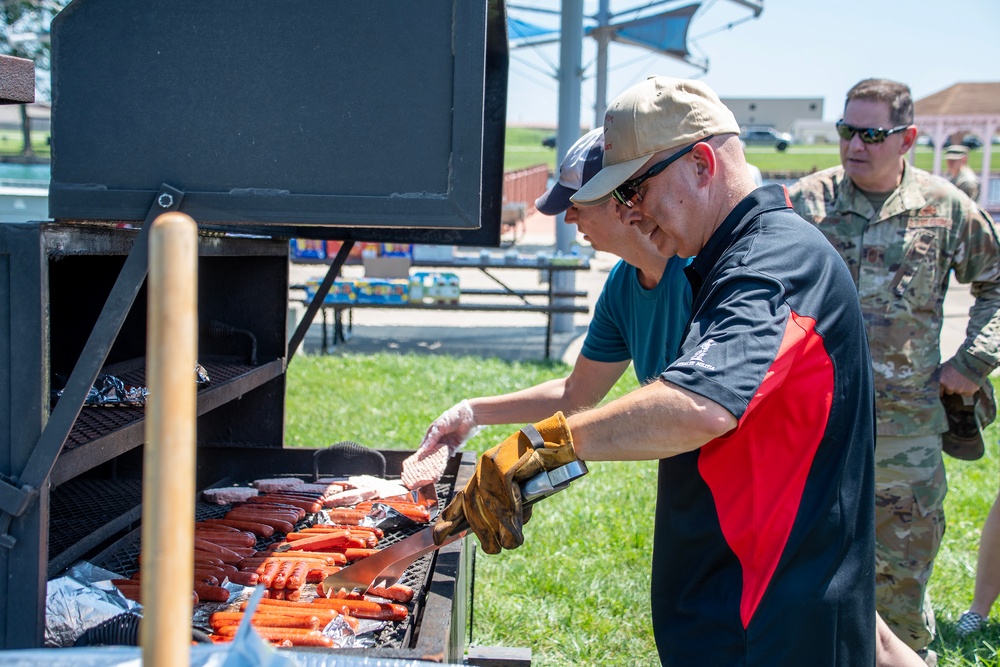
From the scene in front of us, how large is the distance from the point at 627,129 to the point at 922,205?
2641 millimetres

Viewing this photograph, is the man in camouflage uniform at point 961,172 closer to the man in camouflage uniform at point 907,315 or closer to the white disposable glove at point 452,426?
the man in camouflage uniform at point 907,315

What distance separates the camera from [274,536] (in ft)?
10.1

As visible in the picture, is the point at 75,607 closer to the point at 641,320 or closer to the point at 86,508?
the point at 86,508

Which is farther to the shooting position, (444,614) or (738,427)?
(444,614)

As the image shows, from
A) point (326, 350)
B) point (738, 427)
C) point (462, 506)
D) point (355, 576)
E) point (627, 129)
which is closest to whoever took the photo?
point (738, 427)

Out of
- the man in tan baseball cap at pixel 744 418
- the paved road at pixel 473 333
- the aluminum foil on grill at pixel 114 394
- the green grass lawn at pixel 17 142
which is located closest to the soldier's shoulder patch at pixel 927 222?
the man in tan baseball cap at pixel 744 418

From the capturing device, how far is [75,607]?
215 centimetres

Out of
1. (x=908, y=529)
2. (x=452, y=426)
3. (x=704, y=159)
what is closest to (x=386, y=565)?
(x=452, y=426)

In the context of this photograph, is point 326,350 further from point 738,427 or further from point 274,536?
point 738,427

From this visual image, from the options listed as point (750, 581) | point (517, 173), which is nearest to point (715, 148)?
point (750, 581)

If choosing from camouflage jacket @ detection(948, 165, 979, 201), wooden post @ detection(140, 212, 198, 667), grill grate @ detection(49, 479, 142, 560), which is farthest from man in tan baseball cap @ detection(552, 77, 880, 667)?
camouflage jacket @ detection(948, 165, 979, 201)

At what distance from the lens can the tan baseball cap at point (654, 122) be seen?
2.04 meters

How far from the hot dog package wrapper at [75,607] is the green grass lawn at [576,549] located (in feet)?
7.52

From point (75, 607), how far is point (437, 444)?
1416 millimetres
